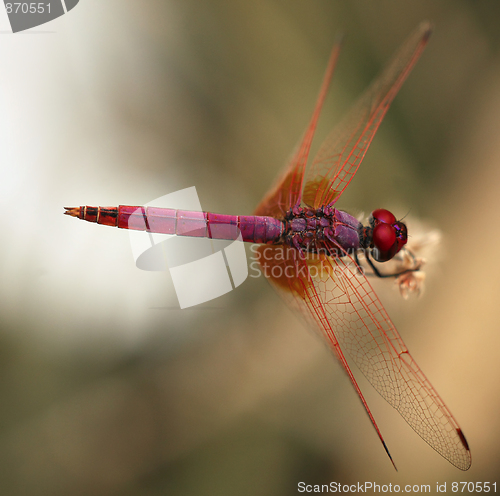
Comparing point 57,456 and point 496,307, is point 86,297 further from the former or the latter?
point 496,307

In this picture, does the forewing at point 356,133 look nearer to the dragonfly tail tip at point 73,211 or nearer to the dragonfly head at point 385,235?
the dragonfly head at point 385,235

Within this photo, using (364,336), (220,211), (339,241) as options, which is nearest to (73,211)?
(220,211)

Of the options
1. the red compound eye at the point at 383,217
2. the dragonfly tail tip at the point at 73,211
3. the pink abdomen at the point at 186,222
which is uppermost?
the dragonfly tail tip at the point at 73,211

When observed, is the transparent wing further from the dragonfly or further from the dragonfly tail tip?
the dragonfly tail tip

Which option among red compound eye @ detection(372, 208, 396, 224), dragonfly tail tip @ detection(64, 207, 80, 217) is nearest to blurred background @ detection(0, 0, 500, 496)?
red compound eye @ detection(372, 208, 396, 224)

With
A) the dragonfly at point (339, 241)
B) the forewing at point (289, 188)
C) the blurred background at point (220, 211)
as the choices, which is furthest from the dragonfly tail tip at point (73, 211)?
the forewing at point (289, 188)

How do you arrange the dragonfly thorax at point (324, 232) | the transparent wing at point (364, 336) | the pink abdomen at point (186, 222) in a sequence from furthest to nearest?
1. the dragonfly thorax at point (324, 232)
2. the pink abdomen at point (186, 222)
3. the transparent wing at point (364, 336)

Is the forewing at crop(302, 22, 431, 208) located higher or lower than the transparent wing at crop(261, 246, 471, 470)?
higher
